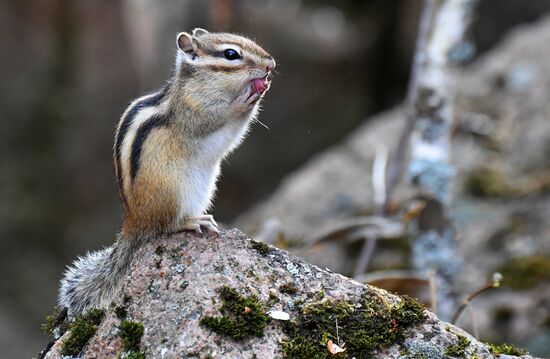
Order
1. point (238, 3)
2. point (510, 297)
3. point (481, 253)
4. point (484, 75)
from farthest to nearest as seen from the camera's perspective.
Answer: point (238, 3) < point (484, 75) < point (481, 253) < point (510, 297)

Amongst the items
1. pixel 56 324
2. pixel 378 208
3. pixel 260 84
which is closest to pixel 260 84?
pixel 260 84

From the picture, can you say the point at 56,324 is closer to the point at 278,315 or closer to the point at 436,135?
the point at 278,315

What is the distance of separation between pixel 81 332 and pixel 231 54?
181 centimetres

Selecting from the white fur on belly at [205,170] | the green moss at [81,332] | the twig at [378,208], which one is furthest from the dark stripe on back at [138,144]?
the twig at [378,208]

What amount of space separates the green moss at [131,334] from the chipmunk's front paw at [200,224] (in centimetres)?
64

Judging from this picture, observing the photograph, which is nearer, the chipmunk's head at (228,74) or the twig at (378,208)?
the chipmunk's head at (228,74)

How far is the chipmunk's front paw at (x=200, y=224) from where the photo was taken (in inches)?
154

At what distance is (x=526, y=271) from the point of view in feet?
22.7

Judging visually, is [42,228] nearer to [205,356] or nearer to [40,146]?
[40,146]

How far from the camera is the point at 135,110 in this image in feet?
14.8

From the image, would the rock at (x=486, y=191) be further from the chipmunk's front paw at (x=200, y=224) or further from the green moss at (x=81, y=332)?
the green moss at (x=81, y=332)

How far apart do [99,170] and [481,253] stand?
256 inches

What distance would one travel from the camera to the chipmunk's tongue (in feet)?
15.4

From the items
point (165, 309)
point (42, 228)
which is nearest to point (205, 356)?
point (165, 309)
